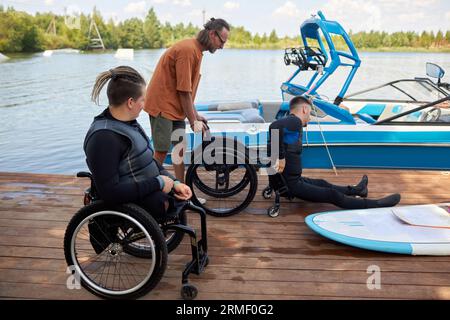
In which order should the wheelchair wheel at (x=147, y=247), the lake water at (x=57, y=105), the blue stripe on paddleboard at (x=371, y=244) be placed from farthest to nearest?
the lake water at (x=57, y=105) < the blue stripe on paddleboard at (x=371, y=244) < the wheelchair wheel at (x=147, y=247)

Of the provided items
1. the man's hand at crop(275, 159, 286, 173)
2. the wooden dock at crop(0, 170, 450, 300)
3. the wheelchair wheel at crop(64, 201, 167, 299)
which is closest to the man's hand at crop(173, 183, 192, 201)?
the wheelchair wheel at crop(64, 201, 167, 299)

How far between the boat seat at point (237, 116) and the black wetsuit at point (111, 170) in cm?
315

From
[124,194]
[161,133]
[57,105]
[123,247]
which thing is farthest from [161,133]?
[57,105]

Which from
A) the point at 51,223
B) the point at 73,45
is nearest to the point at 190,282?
the point at 51,223

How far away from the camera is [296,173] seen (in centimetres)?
362

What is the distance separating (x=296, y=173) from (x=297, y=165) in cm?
7

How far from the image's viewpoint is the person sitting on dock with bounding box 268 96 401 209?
353 cm

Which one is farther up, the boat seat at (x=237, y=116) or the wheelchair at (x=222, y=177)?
the boat seat at (x=237, y=116)

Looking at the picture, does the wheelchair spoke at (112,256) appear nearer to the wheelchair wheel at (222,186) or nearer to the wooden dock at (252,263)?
the wooden dock at (252,263)

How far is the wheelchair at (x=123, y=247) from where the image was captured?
2.26 metres

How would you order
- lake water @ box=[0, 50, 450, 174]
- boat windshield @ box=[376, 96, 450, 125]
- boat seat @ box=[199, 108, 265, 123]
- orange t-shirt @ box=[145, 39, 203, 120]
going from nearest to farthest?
orange t-shirt @ box=[145, 39, 203, 120] < boat seat @ box=[199, 108, 265, 123] < boat windshield @ box=[376, 96, 450, 125] < lake water @ box=[0, 50, 450, 174]

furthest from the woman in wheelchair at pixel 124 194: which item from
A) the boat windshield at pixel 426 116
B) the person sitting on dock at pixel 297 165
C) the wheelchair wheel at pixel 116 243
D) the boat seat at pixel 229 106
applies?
the boat windshield at pixel 426 116

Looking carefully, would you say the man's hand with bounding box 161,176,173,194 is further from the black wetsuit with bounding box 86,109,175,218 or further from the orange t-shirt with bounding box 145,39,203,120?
the orange t-shirt with bounding box 145,39,203,120

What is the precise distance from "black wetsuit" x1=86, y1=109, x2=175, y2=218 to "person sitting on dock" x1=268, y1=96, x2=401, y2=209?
58.5 inches
